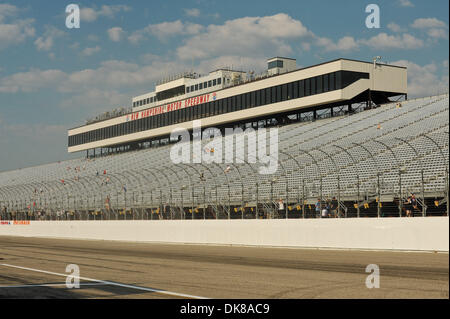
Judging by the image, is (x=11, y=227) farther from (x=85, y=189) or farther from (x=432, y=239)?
(x=432, y=239)

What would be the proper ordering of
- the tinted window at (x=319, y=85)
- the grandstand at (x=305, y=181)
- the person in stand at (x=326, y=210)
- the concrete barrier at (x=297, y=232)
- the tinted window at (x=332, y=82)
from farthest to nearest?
1. the tinted window at (x=319, y=85)
2. the tinted window at (x=332, y=82)
3. the grandstand at (x=305, y=181)
4. the person in stand at (x=326, y=210)
5. the concrete barrier at (x=297, y=232)

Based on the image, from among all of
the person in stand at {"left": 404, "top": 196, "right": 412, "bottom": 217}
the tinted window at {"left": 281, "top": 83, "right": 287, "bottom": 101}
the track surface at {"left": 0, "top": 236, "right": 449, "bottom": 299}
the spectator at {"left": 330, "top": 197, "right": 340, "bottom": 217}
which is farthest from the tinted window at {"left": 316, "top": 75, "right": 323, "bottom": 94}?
the track surface at {"left": 0, "top": 236, "right": 449, "bottom": 299}

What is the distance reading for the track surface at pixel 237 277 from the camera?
30.0 ft

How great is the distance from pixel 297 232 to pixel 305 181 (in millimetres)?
3247

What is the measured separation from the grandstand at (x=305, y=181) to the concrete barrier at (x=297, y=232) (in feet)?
2.12

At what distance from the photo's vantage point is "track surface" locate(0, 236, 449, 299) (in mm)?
9141

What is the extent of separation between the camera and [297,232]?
71.1 ft

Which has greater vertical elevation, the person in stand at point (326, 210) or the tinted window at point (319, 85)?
the tinted window at point (319, 85)

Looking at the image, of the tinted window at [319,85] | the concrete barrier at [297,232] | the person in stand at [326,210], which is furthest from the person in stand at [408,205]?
the tinted window at [319,85]

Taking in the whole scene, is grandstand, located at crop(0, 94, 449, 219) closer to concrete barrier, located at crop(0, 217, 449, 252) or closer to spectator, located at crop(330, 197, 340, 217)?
spectator, located at crop(330, 197, 340, 217)

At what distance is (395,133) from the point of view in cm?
3216

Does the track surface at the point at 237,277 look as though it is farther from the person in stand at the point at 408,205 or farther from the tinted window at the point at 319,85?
the tinted window at the point at 319,85

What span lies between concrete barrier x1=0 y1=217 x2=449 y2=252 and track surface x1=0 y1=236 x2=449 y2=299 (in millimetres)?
959
